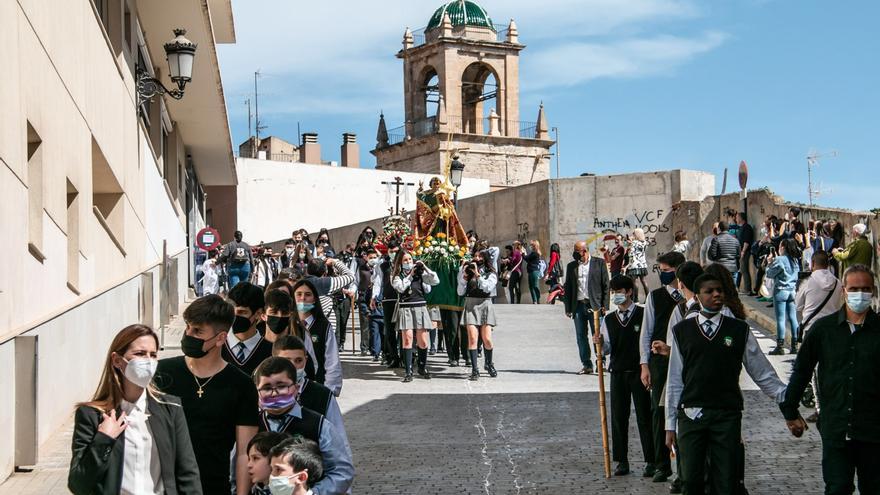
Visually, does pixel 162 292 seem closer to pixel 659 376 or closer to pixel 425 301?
pixel 425 301

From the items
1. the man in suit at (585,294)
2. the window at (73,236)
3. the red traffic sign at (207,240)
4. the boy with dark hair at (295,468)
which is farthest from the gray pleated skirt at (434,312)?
the red traffic sign at (207,240)

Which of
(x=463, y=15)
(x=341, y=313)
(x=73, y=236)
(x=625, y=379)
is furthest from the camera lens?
(x=463, y=15)

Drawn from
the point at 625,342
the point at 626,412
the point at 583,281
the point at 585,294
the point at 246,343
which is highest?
the point at 583,281

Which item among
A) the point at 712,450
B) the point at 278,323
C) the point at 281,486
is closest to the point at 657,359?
the point at 712,450

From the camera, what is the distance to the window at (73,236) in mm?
15609

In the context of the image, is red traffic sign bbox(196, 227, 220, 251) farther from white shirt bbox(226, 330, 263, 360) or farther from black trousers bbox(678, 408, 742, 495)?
black trousers bbox(678, 408, 742, 495)

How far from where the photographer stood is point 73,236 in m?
15.9

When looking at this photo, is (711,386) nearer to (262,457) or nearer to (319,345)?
(319,345)

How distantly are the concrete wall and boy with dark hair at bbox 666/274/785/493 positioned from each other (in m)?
48.3

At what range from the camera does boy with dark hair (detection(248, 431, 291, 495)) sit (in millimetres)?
5758

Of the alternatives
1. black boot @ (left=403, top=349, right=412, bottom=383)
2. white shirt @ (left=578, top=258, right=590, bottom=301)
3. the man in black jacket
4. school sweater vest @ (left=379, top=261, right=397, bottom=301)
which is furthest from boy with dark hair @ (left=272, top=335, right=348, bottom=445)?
school sweater vest @ (left=379, top=261, right=397, bottom=301)

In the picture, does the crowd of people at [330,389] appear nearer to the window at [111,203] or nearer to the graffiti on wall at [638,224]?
the window at [111,203]

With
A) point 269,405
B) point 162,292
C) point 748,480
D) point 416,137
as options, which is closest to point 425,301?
point 162,292

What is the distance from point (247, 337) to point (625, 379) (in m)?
4.22
